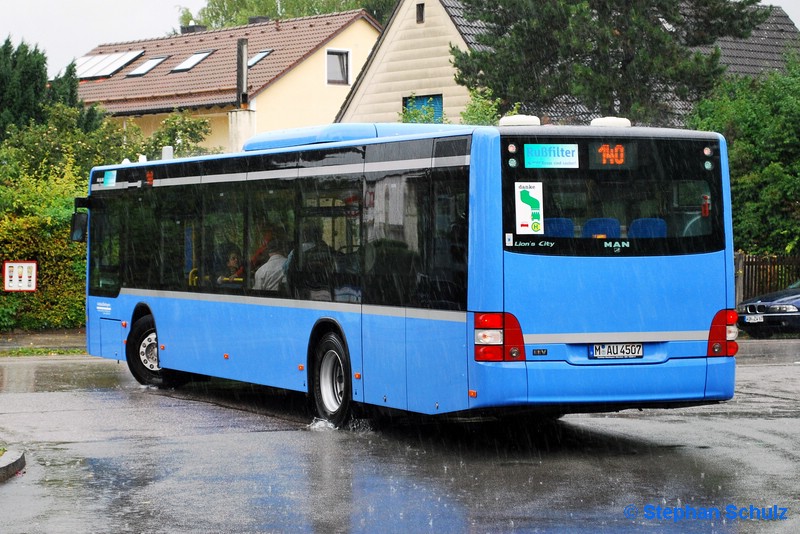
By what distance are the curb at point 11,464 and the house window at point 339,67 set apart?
1740 inches

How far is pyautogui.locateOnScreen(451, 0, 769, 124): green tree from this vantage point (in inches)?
1339

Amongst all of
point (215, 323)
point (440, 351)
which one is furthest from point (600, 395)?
point (215, 323)

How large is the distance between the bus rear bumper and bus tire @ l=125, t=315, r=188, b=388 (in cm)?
760

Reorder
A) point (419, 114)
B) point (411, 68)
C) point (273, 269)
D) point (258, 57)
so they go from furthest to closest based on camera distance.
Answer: point (258, 57), point (411, 68), point (419, 114), point (273, 269)

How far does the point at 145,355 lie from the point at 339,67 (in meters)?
38.0

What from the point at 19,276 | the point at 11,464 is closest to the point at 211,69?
the point at 19,276

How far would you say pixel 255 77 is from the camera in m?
52.3

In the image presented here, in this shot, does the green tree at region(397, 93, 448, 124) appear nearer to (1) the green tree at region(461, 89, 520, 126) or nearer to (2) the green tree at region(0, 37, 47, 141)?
(1) the green tree at region(461, 89, 520, 126)

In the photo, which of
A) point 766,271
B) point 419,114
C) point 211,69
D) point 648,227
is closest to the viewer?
point 648,227

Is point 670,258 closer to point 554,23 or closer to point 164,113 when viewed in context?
point 554,23

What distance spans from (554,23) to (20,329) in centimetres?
1482

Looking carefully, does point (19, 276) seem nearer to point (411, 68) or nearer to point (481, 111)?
point (481, 111)

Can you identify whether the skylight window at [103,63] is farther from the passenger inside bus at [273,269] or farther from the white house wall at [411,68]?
the passenger inside bus at [273,269]

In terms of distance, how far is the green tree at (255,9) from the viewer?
80875mm
